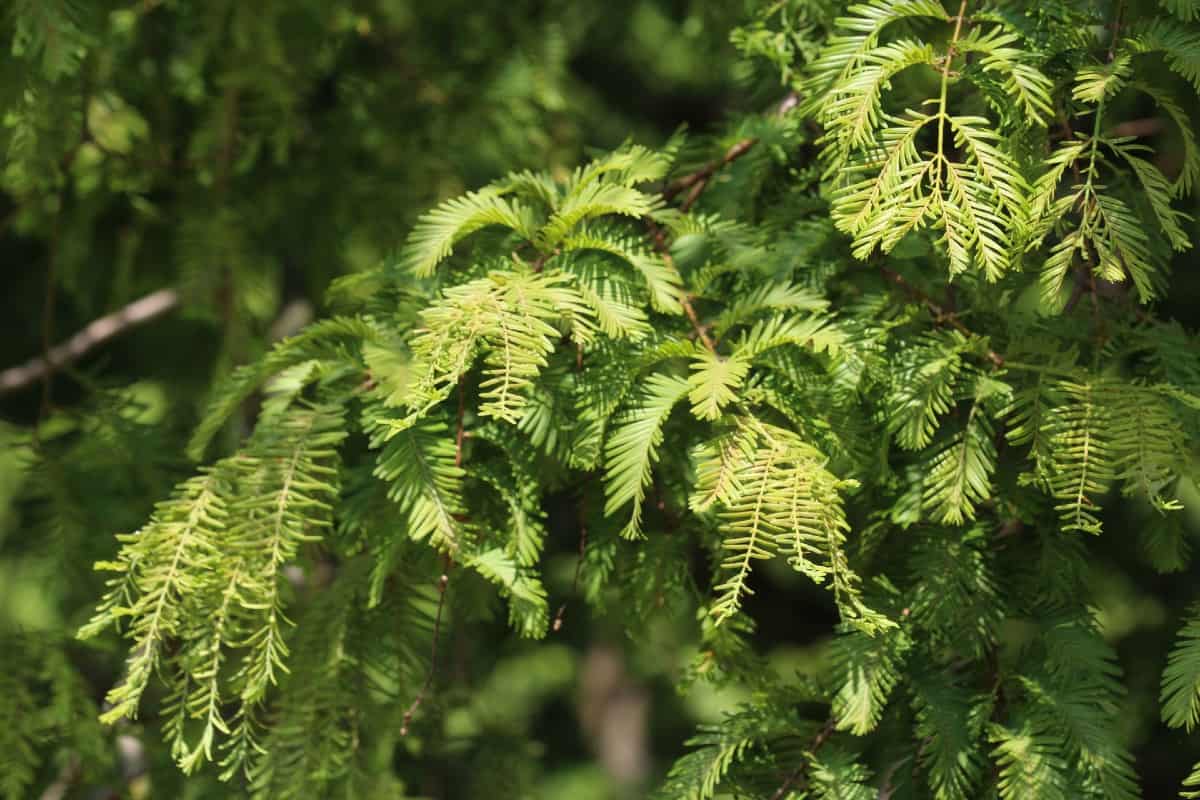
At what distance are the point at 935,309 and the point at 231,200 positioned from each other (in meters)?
1.32

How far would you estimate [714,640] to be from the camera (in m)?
1.13

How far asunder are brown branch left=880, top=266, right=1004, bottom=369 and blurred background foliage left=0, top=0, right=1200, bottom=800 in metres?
0.22

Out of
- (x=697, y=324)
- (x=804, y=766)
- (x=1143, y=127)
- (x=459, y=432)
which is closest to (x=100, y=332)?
(x=459, y=432)

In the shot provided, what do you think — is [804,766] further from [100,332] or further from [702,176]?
[100,332]

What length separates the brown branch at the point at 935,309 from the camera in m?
1.07

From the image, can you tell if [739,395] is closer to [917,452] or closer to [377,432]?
[917,452]

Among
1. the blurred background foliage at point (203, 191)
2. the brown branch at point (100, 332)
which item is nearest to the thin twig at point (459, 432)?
the blurred background foliage at point (203, 191)

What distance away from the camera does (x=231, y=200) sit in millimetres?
1946

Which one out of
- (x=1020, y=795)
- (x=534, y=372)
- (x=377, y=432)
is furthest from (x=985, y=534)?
(x=377, y=432)

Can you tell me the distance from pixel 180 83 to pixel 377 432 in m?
1.13

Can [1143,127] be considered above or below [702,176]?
below

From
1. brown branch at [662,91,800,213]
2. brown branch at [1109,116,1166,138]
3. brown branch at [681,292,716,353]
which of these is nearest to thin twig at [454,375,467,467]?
brown branch at [681,292,716,353]

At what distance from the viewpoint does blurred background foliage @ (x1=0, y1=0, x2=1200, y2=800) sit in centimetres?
149

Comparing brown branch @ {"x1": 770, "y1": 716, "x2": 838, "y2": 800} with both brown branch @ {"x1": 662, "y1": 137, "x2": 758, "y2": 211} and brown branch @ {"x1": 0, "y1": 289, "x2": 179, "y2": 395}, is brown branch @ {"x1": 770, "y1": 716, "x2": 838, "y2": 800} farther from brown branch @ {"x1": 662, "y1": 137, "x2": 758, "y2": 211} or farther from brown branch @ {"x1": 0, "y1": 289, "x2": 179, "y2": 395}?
brown branch @ {"x1": 0, "y1": 289, "x2": 179, "y2": 395}
